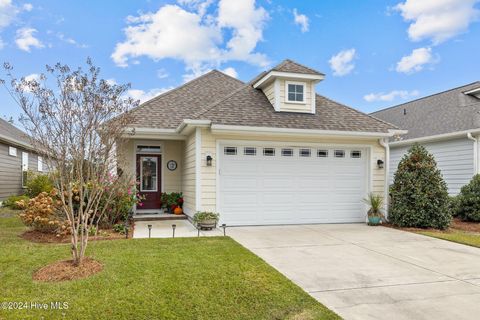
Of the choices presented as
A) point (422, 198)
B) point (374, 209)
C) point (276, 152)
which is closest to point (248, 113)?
point (276, 152)

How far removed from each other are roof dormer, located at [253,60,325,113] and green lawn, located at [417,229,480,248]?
4907mm

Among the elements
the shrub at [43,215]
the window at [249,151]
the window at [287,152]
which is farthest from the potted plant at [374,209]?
the shrub at [43,215]

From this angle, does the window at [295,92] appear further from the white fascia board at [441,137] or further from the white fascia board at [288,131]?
the white fascia board at [441,137]

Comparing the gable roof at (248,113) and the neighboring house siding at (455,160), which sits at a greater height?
the gable roof at (248,113)

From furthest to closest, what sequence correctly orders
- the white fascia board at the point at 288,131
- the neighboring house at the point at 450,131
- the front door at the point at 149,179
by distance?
1. the neighboring house at the point at 450,131
2. the front door at the point at 149,179
3. the white fascia board at the point at 288,131

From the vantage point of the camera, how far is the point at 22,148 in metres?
17.3

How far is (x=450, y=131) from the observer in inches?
520

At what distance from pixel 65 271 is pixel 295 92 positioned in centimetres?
830

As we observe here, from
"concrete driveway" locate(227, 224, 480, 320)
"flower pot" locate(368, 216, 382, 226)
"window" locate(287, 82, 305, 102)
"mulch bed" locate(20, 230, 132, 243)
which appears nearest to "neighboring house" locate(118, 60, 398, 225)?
"window" locate(287, 82, 305, 102)

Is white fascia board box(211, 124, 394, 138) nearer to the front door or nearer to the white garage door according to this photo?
the white garage door

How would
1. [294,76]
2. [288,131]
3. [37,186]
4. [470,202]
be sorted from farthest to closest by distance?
1. [37,186]
2. [470,202]
3. [294,76]
4. [288,131]

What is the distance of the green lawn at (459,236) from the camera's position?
314 inches

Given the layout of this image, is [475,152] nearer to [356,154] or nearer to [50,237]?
[356,154]

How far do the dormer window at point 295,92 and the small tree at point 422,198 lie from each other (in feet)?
12.7
